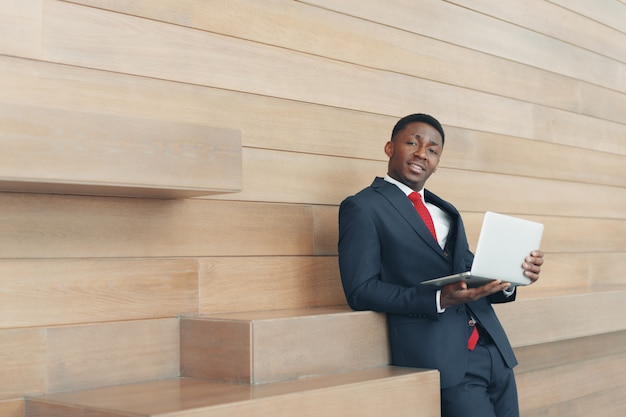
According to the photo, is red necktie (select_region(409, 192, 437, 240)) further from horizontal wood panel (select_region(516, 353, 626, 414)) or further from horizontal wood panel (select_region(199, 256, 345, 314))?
horizontal wood panel (select_region(516, 353, 626, 414))

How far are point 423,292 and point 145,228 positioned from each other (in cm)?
70

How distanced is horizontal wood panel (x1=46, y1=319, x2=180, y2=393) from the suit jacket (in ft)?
1.61

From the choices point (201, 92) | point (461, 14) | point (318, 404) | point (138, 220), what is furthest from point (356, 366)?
point (461, 14)

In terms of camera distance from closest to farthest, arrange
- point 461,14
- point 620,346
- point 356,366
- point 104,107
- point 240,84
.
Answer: point 104,107 < point 356,366 < point 240,84 < point 461,14 < point 620,346

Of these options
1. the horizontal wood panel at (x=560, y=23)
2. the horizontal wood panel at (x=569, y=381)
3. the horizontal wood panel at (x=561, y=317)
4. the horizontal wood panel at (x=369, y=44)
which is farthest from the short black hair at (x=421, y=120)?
the horizontal wood panel at (x=569, y=381)

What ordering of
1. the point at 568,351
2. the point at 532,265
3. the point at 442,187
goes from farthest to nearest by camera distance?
the point at 568,351 < the point at 442,187 < the point at 532,265

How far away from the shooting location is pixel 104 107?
1982 mm

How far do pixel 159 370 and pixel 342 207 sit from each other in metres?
0.65

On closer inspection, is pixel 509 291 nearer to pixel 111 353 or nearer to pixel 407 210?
pixel 407 210

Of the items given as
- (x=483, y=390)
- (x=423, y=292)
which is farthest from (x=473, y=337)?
(x=423, y=292)

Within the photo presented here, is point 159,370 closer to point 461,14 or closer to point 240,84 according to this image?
point 240,84

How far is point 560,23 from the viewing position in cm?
362

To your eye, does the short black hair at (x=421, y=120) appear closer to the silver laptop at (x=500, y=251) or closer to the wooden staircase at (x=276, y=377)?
the silver laptop at (x=500, y=251)

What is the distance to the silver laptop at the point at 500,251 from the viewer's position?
2.00 metres
